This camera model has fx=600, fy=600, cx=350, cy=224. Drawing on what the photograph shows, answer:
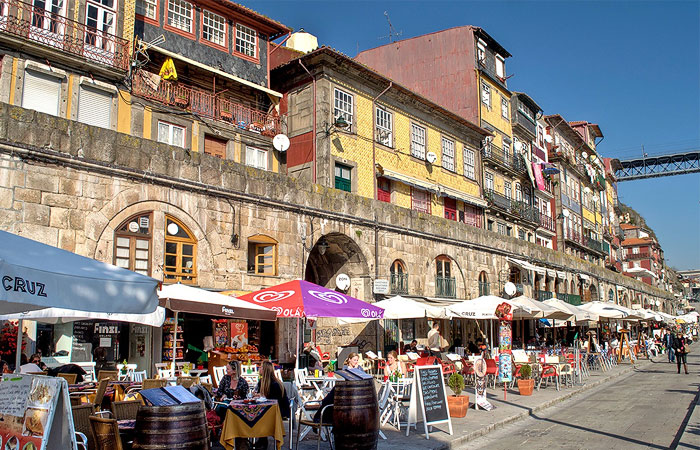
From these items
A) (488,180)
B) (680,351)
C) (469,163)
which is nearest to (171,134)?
(469,163)

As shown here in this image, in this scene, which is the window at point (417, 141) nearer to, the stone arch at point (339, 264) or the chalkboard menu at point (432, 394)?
the stone arch at point (339, 264)

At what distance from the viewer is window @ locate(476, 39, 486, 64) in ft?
104

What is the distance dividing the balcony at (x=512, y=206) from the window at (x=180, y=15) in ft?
56.7

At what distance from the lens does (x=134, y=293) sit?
5672 mm

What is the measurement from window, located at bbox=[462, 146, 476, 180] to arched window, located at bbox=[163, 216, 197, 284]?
18739mm

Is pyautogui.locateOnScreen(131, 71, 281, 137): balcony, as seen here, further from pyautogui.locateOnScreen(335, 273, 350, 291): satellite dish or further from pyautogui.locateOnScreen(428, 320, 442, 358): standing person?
pyautogui.locateOnScreen(428, 320, 442, 358): standing person

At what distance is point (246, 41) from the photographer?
21.8 metres

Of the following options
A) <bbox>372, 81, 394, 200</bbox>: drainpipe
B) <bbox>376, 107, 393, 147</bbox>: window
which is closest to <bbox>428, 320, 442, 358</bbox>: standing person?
<bbox>372, 81, 394, 200</bbox>: drainpipe

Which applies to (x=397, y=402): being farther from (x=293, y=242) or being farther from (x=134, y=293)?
(x=293, y=242)

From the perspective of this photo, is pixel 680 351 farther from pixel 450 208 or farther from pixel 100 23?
pixel 100 23

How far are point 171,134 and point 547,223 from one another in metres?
29.1

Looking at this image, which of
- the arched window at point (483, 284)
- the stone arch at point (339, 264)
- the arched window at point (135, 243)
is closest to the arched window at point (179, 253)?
the arched window at point (135, 243)

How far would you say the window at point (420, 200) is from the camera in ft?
84.2

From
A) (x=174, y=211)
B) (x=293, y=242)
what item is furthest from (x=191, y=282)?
(x=293, y=242)
